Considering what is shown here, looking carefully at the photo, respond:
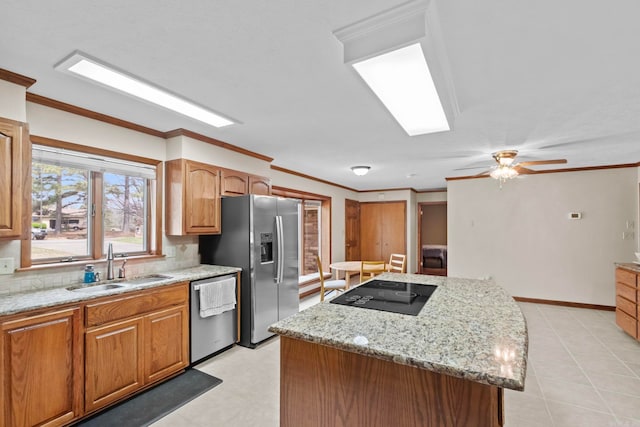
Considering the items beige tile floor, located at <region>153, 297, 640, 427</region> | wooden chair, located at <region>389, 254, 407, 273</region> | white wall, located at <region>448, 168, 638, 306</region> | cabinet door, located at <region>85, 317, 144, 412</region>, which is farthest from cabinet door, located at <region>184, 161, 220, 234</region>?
white wall, located at <region>448, 168, 638, 306</region>

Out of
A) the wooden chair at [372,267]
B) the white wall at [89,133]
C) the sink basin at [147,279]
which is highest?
the white wall at [89,133]

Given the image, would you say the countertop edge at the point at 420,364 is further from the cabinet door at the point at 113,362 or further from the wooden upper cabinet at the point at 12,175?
the wooden upper cabinet at the point at 12,175

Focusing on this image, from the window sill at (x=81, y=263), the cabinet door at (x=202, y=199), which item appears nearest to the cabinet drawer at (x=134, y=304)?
the window sill at (x=81, y=263)

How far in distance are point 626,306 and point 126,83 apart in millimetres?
5615

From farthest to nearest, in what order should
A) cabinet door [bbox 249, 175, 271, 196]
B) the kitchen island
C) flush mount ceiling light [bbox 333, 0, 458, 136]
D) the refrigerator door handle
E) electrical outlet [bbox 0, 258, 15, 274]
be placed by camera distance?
1. cabinet door [bbox 249, 175, 271, 196]
2. the refrigerator door handle
3. electrical outlet [bbox 0, 258, 15, 274]
4. flush mount ceiling light [bbox 333, 0, 458, 136]
5. the kitchen island

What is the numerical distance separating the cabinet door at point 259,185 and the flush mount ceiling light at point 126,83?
52.9 inches

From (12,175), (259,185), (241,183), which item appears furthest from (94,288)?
(259,185)

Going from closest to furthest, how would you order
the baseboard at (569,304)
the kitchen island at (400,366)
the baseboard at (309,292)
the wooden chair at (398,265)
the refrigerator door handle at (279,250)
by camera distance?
the kitchen island at (400,366), the refrigerator door handle at (279,250), the baseboard at (569,304), the wooden chair at (398,265), the baseboard at (309,292)

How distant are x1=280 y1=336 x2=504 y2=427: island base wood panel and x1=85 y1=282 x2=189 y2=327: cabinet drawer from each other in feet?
5.12

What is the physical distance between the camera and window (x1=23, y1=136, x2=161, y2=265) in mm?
2439

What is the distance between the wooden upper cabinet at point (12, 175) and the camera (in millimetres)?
1891

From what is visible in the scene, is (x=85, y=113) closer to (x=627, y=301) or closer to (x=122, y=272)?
(x=122, y=272)

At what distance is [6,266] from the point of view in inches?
83.8

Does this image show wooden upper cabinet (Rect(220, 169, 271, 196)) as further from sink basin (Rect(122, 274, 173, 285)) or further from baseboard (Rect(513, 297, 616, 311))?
baseboard (Rect(513, 297, 616, 311))
